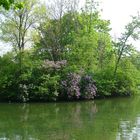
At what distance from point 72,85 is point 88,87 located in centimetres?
183

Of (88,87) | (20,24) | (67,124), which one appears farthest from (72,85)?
(67,124)

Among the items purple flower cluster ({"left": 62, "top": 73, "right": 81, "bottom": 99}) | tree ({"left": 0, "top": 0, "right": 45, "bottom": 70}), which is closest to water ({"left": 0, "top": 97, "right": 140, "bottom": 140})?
purple flower cluster ({"left": 62, "top": 73, "right": 81, "bottom": 99})

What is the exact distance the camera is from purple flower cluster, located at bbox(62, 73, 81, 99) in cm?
3238

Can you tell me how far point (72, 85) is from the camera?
32594 mm

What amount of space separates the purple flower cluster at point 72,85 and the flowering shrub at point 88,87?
73 cm

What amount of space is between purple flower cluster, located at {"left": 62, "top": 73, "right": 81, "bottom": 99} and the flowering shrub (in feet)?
2.41

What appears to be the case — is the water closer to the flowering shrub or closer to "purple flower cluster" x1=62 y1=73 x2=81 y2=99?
"purple flower cluster" x1=62 y1=73 x2=81 y2=99

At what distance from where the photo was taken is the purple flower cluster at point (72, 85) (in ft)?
106

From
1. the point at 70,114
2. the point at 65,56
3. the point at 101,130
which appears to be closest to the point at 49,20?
the point at 65,56

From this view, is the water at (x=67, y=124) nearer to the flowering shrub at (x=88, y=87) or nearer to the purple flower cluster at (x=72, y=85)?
the purple flower cluster at (x=72, y=85)

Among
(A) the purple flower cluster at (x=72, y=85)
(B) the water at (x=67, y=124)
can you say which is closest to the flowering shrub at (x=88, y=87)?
(A) the purple flower cluster at (x=72, y=85)

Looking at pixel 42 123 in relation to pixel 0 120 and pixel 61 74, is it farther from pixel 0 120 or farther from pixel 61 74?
pixel 61 74

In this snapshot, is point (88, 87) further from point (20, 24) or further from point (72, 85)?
point (20, 24)

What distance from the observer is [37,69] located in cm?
3300
